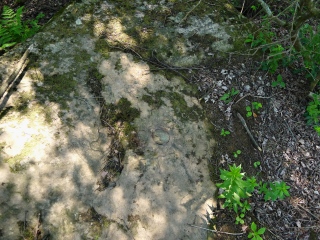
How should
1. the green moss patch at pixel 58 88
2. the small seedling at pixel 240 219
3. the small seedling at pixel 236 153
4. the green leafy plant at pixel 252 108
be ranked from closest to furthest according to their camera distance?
the small seedling at pixel 240 219 < the green moss patch at pixel 58 88 < the small seedling at pixel 236 153 < the green leafy plant at pixel 252 108

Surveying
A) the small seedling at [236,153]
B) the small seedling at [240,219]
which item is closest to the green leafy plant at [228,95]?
the small seedling at [236,153]

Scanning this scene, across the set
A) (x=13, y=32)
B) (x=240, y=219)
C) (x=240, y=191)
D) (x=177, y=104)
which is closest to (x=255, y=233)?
(x=240, y=219)

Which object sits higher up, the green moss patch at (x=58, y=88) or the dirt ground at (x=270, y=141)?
the green moss patch at (x=58, y=88)

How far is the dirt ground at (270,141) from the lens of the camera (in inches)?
166

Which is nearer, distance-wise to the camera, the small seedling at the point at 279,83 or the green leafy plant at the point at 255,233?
the green leafy plant at the point at 255,233

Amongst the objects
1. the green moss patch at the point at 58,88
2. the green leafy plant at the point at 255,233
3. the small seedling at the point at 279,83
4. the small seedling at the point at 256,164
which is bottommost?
the green leafy plant at the point at 255,233

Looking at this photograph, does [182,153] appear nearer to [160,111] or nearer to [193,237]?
[160,111]

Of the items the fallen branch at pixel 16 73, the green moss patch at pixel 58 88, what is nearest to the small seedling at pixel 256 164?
the green moss patch at pixel 58 88

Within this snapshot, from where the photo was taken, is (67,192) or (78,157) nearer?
(67,192)

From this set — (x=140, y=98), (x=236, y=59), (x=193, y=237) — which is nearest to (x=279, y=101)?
(x=236, y=59)

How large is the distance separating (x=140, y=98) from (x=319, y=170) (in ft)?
11.2

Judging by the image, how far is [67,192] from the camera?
3.58 meters

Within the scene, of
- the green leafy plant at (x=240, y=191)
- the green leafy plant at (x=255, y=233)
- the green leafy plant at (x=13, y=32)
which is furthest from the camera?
the green leafy plant at (x=13, y=32)

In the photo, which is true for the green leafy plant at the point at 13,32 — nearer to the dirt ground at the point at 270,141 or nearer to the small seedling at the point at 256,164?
the dirt ground at the point at 270,141
